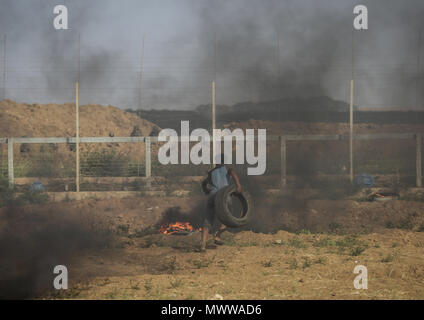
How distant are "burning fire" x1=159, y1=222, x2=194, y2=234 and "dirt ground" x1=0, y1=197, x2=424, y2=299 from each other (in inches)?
11.2

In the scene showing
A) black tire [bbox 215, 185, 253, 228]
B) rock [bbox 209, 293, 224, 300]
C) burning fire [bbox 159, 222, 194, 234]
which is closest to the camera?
rock [bbox 209, 293, 224, 300]

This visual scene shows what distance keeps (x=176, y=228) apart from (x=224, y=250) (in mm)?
2488

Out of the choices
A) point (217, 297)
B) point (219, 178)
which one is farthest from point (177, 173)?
point (217, 297)

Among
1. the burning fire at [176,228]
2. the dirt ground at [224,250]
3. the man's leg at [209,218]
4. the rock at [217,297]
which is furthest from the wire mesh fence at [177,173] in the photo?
the rock at [217,297]

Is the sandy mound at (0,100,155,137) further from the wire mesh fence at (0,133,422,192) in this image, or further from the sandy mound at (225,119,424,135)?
the wire mesh fence at (0,133,422,192)

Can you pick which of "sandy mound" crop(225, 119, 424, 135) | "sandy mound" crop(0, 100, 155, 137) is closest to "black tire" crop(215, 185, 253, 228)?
"sandy mound" crop(225, 119, 424, 135)

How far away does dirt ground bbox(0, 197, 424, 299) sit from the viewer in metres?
6.62

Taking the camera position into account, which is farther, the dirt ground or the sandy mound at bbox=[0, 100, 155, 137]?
the sandy mound at bbox=[0, 100, 155, 137]

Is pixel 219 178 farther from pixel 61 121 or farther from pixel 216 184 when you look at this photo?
pixel 61 121

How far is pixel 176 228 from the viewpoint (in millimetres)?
11742

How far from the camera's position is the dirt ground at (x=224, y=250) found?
6617 millimetres
